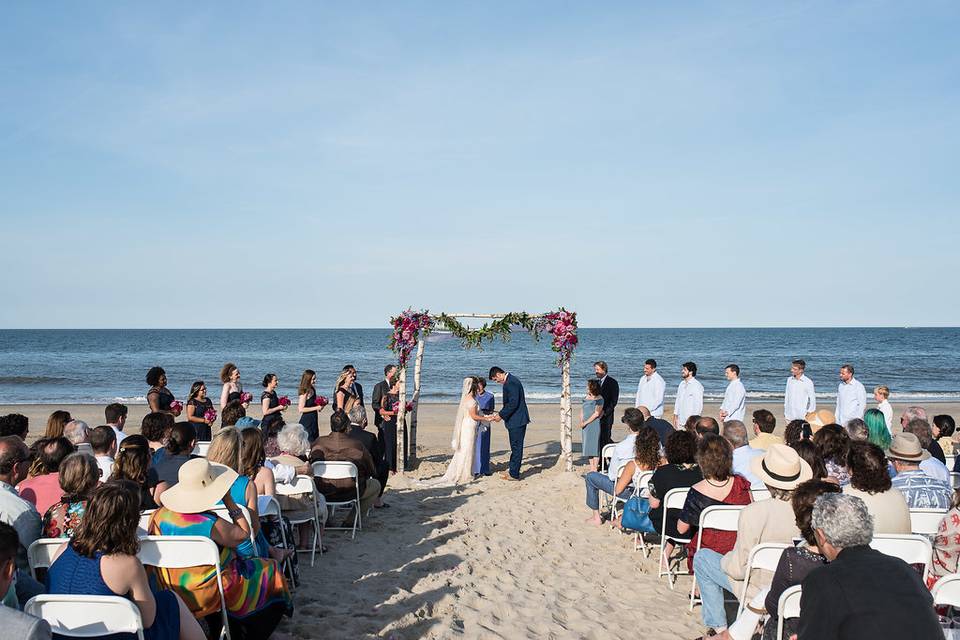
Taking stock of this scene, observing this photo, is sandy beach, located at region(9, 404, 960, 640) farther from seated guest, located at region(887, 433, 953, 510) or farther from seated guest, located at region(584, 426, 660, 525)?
seated guest, located at region(887, 433, 953, 510)

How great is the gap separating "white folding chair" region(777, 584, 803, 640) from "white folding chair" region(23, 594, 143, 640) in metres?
2.69

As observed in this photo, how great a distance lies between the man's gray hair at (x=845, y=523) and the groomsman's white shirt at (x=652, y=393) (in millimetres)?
8448

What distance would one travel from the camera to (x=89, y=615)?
110 inches

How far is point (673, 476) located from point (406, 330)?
6297 mm

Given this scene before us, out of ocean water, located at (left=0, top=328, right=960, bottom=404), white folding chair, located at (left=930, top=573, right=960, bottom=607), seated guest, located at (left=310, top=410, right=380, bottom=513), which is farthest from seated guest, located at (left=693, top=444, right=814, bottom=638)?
ocean water, located at (left=0, top=328, right=960, bottom=404)

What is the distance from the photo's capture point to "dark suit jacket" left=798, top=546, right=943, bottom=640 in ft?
7.80

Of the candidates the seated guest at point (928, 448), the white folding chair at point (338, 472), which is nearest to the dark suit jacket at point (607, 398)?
the seated guest at point (928, 448)

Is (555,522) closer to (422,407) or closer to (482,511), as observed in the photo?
(482,511)

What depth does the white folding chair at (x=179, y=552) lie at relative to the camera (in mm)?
3558

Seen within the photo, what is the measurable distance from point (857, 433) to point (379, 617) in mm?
5131

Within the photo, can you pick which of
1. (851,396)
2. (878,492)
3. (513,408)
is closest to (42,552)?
(878,492)

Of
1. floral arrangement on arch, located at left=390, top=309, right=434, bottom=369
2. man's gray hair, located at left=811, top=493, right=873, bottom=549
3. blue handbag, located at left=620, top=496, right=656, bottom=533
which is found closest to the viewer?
man's gray hair, located at left=811, top=493, right=873, bottom=549

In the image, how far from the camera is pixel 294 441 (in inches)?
245

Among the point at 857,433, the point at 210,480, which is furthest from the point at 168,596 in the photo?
the point at 857,433
